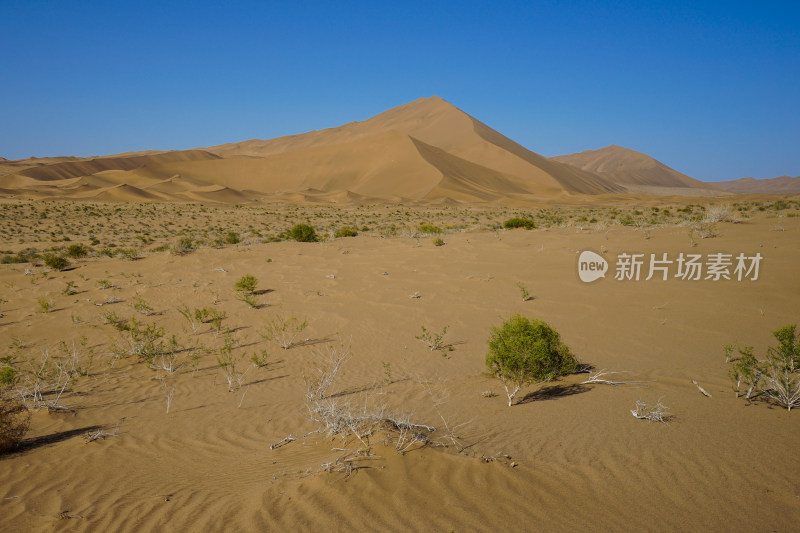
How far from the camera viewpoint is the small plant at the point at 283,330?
6977 mm

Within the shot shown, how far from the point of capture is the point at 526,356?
14.7ft

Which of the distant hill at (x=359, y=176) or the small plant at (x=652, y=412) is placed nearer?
the small plant at (x=652, y=412)

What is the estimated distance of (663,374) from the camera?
4902 mm

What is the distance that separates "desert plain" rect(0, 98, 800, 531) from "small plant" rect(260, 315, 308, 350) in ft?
0.23

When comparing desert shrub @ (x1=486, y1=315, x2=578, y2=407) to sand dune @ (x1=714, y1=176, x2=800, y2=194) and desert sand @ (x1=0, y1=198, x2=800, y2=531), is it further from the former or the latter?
sand dune @ (x1=714, y1=176, x2=800, y2=194)

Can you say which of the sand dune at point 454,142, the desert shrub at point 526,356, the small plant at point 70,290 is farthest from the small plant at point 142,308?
the sand dune at point 454,142

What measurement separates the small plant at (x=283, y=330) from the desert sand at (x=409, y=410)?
0.15 metres

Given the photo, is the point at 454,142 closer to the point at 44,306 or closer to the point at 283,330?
the point at 44,306

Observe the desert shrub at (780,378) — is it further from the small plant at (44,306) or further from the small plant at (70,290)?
the small plant at (70,290)

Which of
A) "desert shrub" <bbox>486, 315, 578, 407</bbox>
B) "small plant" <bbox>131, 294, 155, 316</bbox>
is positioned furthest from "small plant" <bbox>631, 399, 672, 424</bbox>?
"small plant" <bbox>131, 294, 155, 316</bbox>

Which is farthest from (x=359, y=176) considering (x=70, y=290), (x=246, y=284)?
(x=246, y=284)

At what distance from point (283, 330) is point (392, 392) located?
281cm

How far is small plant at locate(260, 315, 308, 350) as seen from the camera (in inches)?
275

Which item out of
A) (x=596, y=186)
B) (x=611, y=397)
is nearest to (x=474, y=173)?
(x=596, y=186)
